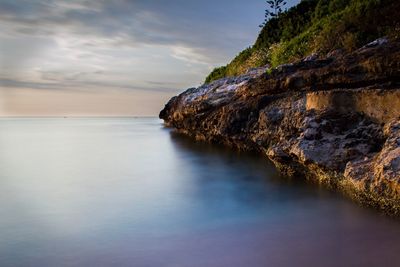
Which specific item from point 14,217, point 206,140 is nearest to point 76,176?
point 14,217

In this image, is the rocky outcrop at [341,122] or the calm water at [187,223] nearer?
the calm water at [187,223]

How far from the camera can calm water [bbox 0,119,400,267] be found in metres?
5.02

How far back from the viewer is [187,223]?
6.57 meters

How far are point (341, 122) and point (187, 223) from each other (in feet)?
14.0

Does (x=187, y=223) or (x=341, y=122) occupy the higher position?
(x=341, y=122)

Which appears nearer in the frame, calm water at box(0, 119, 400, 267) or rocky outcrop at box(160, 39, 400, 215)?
calm water at box(0, 119, 400, 267)

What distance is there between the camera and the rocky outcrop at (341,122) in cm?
683

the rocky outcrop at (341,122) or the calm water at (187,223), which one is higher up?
the rocky outcrop at (341,122)

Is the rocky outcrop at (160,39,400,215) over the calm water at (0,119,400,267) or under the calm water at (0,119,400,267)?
over

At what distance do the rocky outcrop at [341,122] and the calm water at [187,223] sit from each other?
Answer: 0.47m

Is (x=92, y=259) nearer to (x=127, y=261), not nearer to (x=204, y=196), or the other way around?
(x=127, y=261)

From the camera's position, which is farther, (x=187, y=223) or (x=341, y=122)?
(x=341, y=122)

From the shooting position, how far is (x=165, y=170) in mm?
12852

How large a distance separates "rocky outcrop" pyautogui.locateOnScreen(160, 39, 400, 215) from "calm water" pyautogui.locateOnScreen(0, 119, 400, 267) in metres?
0.47
